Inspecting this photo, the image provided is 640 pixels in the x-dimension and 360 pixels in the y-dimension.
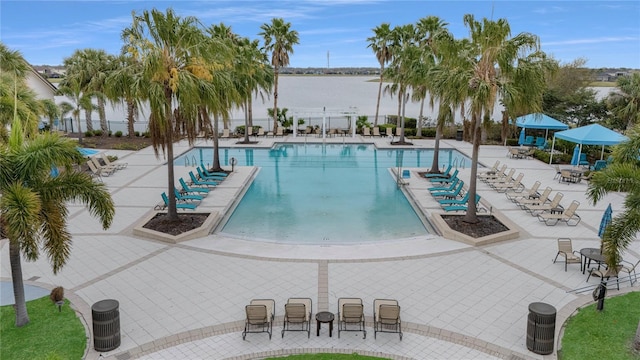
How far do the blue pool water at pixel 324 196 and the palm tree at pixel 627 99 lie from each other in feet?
34.2

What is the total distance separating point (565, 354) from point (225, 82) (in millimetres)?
12808

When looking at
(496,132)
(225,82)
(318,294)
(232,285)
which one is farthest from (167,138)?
(496,132)

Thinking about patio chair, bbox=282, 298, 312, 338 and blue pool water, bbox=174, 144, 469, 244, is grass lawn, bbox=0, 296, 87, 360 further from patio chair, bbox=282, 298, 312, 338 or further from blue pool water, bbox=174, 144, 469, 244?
blue pool water, bbox=174, 144, 469, 244

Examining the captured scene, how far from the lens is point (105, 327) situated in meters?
9.29

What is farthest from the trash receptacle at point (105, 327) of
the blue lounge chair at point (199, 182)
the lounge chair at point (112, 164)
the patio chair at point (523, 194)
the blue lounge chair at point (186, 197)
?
the lounge chair at point (112, 164)

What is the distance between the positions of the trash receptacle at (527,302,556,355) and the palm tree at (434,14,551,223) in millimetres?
7035

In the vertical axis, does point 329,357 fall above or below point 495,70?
below

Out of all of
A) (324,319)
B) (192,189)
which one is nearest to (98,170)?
(192,189)

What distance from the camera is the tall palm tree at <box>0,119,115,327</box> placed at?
26.3 ft

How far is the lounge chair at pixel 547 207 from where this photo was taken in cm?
1806

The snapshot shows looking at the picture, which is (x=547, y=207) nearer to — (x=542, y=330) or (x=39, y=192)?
(x=542, y=330)

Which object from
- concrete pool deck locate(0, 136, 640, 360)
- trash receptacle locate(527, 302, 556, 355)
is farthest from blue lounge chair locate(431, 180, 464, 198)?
trash receptacle locate(527, 302, 556, 355)

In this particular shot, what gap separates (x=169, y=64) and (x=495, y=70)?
10327mm

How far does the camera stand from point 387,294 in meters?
11.8
